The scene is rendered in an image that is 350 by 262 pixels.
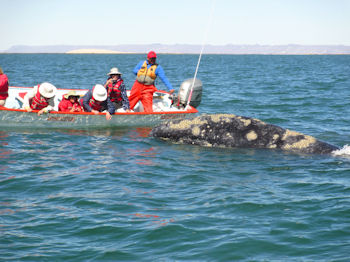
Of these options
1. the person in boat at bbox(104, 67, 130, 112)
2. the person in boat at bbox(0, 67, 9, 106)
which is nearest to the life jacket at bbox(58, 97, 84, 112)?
the person in boat at bbox(104, 67, 130, 112)

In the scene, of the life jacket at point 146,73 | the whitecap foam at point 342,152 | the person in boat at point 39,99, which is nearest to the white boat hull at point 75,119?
the person in boat at point 39,99

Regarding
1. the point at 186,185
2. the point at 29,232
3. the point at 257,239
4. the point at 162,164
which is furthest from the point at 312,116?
the point at 29,232

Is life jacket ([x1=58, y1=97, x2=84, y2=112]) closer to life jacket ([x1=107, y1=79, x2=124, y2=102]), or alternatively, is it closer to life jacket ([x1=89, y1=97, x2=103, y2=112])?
A: life jacket ([x1=89, y1=97, x2=103, y2=112])

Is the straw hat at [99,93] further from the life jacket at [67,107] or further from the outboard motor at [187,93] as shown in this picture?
the outboard motor at [187,93]

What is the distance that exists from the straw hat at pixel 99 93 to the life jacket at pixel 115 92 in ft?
2.44

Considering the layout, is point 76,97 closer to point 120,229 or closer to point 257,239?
point 120,229

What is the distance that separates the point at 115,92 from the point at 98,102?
73 cm

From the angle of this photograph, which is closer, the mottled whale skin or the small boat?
the mottled whale skin

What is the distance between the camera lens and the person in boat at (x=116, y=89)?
13.7m

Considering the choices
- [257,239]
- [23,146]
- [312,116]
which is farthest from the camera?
[312,116]

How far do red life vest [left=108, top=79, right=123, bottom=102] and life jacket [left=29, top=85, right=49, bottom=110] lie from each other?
1.97 meters

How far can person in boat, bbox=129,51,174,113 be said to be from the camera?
45.7 feet

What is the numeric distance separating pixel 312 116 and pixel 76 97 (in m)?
8.97

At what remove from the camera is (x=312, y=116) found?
17.1 m
